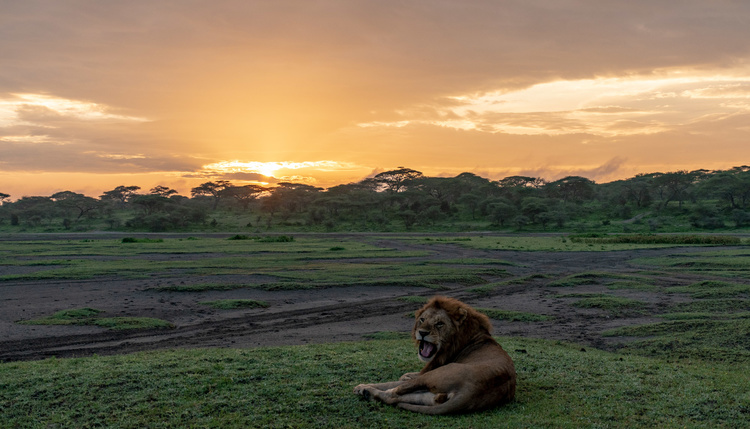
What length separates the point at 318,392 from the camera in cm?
687

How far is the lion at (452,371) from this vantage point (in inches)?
236

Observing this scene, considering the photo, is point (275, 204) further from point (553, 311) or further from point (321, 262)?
point (553, 311)

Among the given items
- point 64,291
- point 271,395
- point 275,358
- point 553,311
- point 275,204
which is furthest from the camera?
point 275,204

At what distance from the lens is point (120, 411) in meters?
6.23

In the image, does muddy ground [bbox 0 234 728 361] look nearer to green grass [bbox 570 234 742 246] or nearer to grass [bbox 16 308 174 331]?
grass [bbox 16 308 174 331]

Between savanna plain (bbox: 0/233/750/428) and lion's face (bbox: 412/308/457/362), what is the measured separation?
87 cm

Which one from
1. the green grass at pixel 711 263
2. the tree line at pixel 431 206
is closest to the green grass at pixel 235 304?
the green grass at pixel 711 263

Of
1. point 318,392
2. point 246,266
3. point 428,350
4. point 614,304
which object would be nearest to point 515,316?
point 614,304

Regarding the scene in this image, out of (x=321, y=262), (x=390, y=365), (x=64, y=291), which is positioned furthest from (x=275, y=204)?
(x=390, y=365)

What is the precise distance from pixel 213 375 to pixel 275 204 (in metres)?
102

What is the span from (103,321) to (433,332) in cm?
1189

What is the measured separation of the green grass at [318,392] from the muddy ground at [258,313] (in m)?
3.29

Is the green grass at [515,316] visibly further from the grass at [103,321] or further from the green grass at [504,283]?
the grass at [103,321]

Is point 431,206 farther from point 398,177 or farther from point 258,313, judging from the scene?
point 258,313
